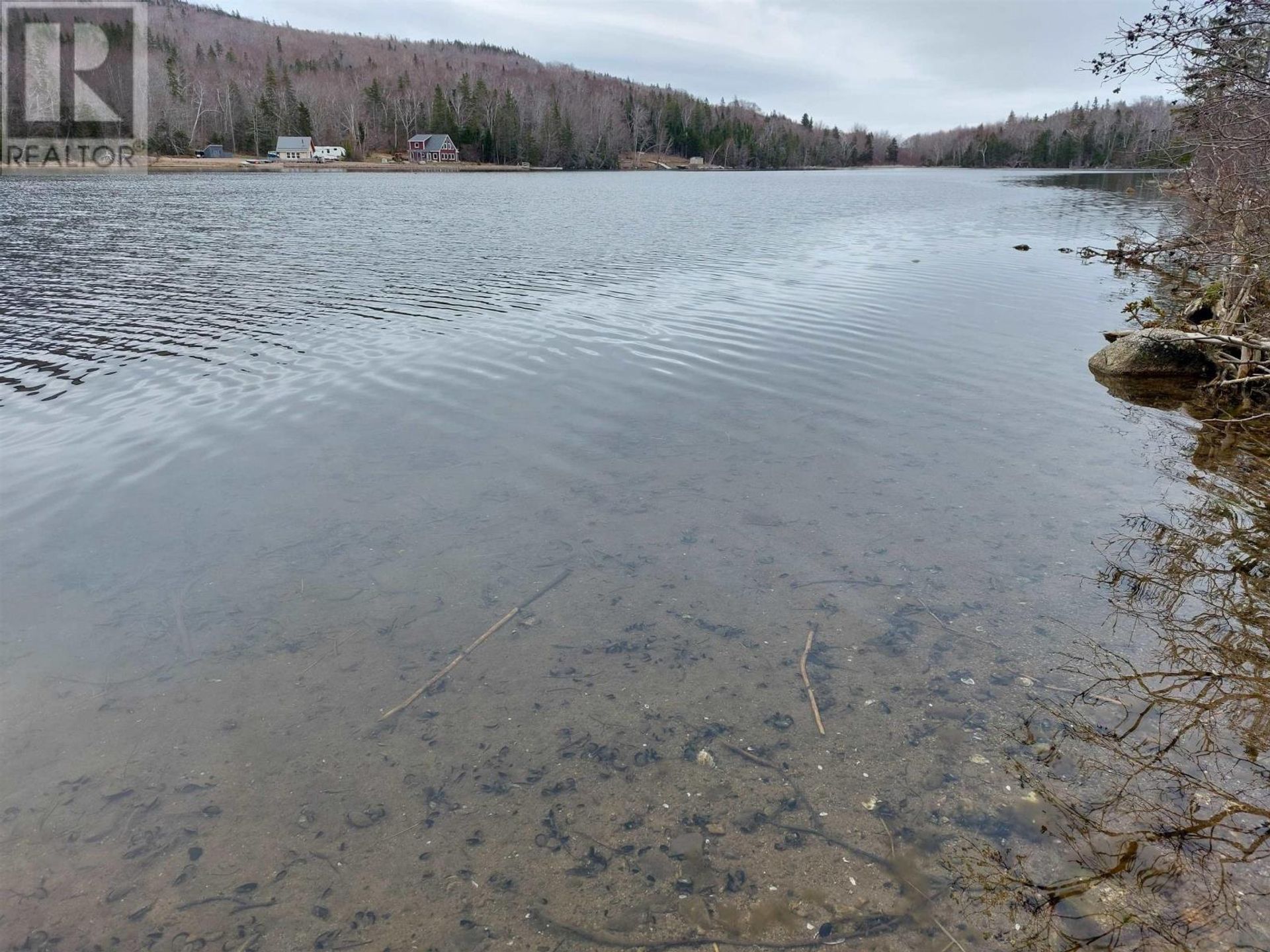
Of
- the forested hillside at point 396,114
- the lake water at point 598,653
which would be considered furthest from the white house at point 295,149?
the lake water at point 598,653

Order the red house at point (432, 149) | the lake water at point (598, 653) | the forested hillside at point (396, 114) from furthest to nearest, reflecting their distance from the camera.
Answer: the red house at point (432, 149) < the forested hillside at point (396, 114) < the lake water at point (598, 653)

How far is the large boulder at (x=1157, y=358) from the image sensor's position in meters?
13.3

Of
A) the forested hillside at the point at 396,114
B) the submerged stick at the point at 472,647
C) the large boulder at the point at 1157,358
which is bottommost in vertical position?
the submerged stick at the point at 472,647

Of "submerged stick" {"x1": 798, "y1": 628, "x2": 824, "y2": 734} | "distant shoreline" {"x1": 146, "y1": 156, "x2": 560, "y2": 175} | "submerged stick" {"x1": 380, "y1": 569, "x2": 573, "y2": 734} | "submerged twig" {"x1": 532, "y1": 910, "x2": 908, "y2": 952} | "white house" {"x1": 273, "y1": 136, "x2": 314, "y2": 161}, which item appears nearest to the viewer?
"submerged twig" {"x1": 532, "y1": 910, "x2": 908, "y2": 952}

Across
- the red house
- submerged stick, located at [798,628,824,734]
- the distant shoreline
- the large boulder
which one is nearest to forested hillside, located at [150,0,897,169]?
the red house

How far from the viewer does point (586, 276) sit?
2311cm

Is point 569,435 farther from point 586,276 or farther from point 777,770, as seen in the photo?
point 586,276

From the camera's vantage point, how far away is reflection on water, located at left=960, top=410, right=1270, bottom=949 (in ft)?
11.8

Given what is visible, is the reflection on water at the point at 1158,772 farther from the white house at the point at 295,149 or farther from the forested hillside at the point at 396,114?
the white house at the point at 295,149

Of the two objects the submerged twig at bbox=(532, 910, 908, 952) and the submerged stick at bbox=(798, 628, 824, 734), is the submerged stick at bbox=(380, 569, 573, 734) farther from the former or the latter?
the submerged twig at bbox=(532, 910, 908, 952)

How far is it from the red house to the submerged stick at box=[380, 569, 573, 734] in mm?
138642

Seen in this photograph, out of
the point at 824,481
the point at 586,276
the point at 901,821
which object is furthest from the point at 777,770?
the point at 586,276

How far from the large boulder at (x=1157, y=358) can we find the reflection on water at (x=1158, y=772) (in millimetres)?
7036

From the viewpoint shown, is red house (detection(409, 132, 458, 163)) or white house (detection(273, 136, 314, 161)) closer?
white house (detection(273, 136, 314, 161))
